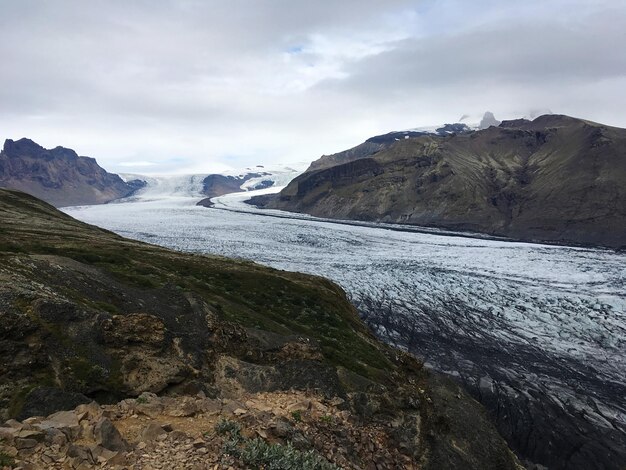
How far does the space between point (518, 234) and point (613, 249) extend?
44653 millimetres

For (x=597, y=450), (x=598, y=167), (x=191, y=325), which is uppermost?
(x=598, y=167)

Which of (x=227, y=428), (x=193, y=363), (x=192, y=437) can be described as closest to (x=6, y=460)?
(x=192, y=437)

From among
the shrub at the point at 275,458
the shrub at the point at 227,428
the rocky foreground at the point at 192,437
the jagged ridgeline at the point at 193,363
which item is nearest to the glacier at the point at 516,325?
the jagged ridgeline at the point at 193,363

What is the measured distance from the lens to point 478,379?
40156 mm

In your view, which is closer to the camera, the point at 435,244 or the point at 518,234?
the point at 435,244

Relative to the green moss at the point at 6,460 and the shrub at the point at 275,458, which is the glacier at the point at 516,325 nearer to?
the shrub at the point at 275,458

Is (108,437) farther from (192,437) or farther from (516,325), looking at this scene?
(516,325)

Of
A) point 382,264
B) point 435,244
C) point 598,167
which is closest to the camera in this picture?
point 382,264

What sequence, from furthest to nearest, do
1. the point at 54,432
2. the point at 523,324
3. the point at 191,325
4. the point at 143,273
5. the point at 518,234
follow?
the point at 518,234 < the point at 523,324 < the point at 143,273 < the point at 191,325 < the point at 54,432

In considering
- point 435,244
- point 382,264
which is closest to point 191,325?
point 382,264

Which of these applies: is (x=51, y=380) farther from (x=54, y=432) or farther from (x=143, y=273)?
(x=143, y=273)

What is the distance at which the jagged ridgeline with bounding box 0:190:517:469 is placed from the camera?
14.5 m

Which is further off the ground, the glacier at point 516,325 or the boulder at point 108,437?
the boulder at point 108,437

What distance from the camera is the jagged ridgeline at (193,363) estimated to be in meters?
14.5
